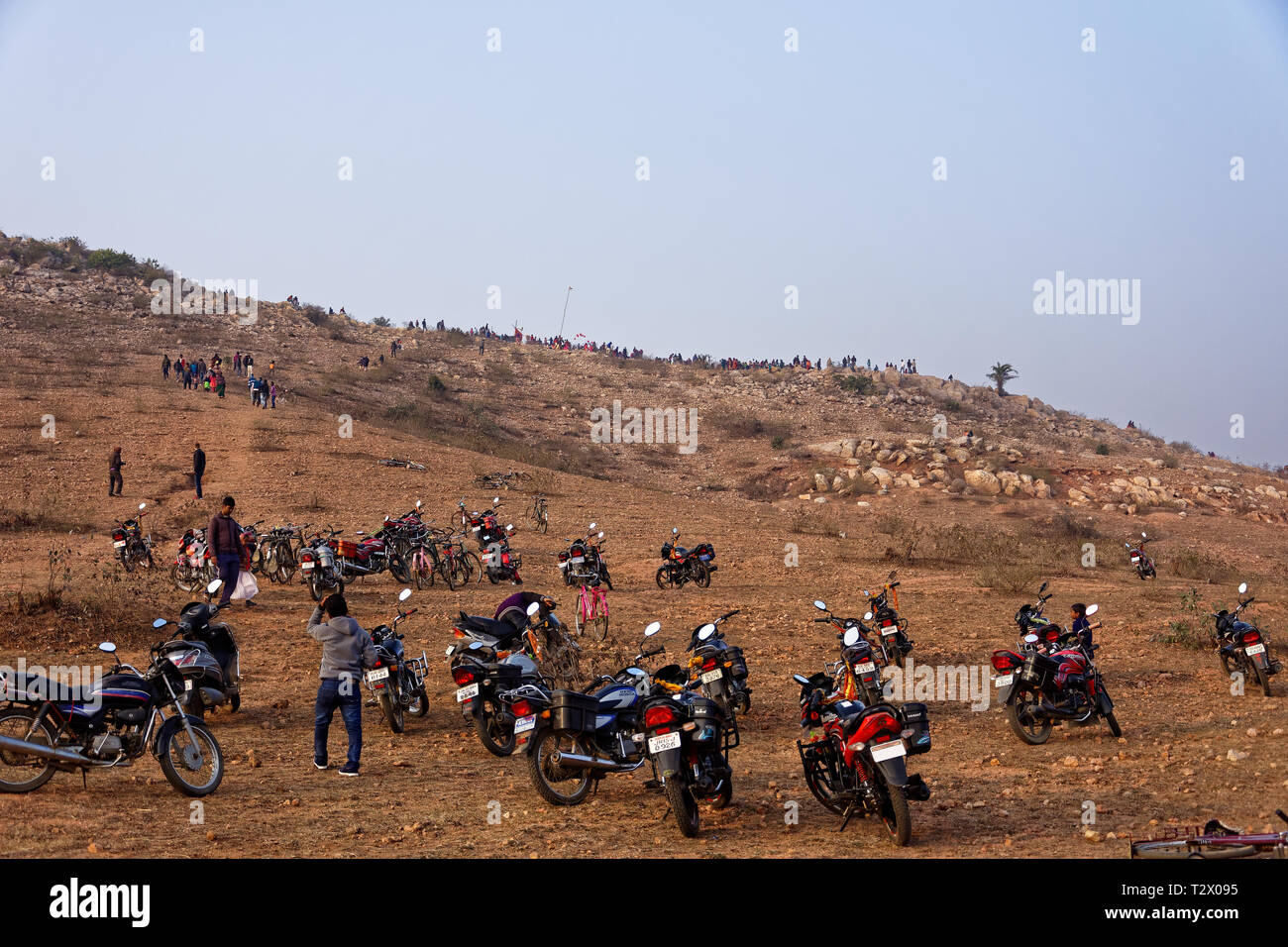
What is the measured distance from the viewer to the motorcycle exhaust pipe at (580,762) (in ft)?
25.0

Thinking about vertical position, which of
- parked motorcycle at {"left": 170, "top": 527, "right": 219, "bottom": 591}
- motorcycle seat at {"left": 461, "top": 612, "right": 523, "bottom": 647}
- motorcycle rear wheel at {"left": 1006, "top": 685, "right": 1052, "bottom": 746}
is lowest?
motorcycle rear wheel at {"left": 1006, "top": 685, "right": 1052, "bottom": 746}

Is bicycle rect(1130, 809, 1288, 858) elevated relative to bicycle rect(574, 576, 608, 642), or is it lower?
lower

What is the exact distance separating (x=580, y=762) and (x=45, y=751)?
367 cm

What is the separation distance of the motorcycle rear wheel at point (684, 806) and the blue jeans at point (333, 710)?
10.0ft

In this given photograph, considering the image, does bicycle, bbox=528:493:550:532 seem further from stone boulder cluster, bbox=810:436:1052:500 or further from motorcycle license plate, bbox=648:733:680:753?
motorcycle license plate, bbox=648:733:680:753

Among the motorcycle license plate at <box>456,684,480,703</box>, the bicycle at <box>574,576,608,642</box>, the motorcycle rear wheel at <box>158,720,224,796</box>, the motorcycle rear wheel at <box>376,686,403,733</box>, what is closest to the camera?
the motorcycle rear wheel at <box>158,720,224,796</box>

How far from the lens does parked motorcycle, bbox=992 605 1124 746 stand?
1003cm

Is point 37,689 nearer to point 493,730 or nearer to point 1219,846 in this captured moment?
point 493,730

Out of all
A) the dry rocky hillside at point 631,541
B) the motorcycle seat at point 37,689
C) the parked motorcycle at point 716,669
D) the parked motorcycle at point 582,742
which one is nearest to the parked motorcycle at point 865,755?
the dry rocky hillside at point 631,541

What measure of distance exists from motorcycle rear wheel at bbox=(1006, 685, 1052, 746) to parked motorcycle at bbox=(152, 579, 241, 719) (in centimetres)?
741

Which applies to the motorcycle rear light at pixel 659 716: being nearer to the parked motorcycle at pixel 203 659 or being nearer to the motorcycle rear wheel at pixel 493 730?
the motorcycle rear wheel at pixel 493 730

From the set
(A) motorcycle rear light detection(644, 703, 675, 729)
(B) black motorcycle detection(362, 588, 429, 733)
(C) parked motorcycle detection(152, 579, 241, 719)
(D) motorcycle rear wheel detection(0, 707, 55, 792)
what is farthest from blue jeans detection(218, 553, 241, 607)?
(A) motorcycle rear light detection(644, 703, 675, 729)
